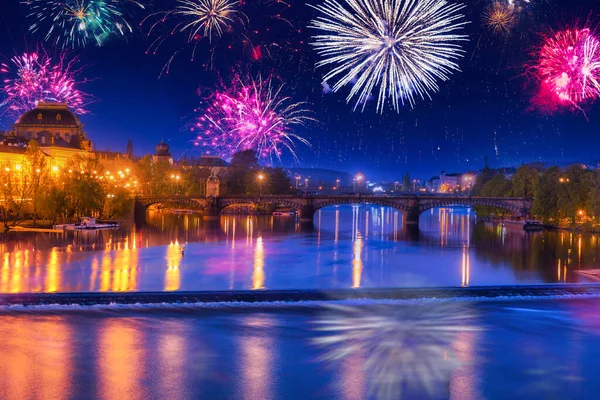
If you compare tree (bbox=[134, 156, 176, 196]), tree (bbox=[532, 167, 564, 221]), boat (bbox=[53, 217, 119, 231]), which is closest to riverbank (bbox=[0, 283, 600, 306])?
boat (bbox=[53, 217, 119, 231])

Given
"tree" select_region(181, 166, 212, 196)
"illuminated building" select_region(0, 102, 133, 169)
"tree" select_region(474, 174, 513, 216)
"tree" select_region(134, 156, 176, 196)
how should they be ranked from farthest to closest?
"tree" select_region(181, 166, 212, 196), "tree" select_region(134, 156, 176, 196), "tree" select_region(474, 174, 513, 216), "illuminated building" select_region(0, 102, 133, 169)

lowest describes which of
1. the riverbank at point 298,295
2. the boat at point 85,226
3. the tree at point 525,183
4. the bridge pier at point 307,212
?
the riverbank at point 298,295

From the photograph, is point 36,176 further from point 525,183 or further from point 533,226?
point 525,183

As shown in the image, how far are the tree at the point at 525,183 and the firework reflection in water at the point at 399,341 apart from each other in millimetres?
72418

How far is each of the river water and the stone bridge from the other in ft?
145

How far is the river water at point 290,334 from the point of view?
18609 millimetres

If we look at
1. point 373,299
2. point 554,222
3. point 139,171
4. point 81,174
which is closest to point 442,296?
point 373,299

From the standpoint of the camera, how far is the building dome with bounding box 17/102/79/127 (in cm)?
10917

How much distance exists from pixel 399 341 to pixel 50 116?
339 ft

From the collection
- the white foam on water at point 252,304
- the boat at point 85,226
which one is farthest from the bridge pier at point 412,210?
the white foam on water at point 252,304

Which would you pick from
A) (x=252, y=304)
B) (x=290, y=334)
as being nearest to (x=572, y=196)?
(x=252, y=304)

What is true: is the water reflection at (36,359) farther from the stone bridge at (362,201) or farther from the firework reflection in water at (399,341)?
the stone bridge at (362,201)

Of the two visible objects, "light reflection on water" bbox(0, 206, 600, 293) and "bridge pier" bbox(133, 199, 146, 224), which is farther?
"bridge pier" bbox(133, 199, 146, 224)

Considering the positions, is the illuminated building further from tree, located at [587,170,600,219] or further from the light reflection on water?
tree, located at [587,170,600,219]
